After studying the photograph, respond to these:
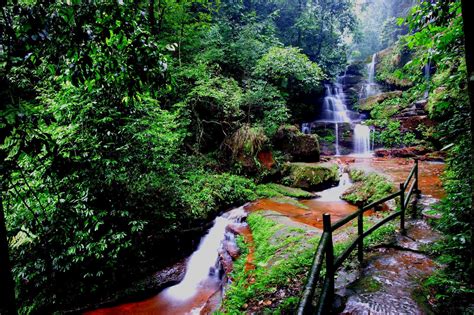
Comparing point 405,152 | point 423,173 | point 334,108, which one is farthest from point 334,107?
point 423,173

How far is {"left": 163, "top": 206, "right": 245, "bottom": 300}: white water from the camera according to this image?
600 cm

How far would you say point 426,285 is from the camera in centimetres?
333

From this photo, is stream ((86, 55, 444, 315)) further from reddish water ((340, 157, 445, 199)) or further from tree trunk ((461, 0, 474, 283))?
tree trunk ((461, 0, 474, 283))

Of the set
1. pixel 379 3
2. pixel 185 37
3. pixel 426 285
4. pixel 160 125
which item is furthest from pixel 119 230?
pixel 379 3

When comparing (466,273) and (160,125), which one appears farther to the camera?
(160,125)

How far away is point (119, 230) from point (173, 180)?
1.71 m

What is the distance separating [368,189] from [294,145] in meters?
4.52

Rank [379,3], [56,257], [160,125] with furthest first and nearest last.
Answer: [379,3], [160,125], [56,257]

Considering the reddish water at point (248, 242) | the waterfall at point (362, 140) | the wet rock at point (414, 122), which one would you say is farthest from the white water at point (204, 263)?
the wet rock at point (414, 122)

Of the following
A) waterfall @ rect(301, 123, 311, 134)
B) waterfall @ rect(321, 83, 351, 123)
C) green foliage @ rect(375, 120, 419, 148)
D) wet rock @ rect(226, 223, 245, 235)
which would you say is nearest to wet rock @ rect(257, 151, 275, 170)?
wet rock @ rect(226, 223, 245, 235)

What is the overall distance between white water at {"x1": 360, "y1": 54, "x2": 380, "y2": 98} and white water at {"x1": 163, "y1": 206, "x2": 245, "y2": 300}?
1986 centimetres

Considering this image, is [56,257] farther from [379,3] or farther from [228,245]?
[379,3]

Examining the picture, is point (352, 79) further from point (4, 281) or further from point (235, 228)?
point (4, 281)

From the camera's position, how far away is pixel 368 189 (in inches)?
374
